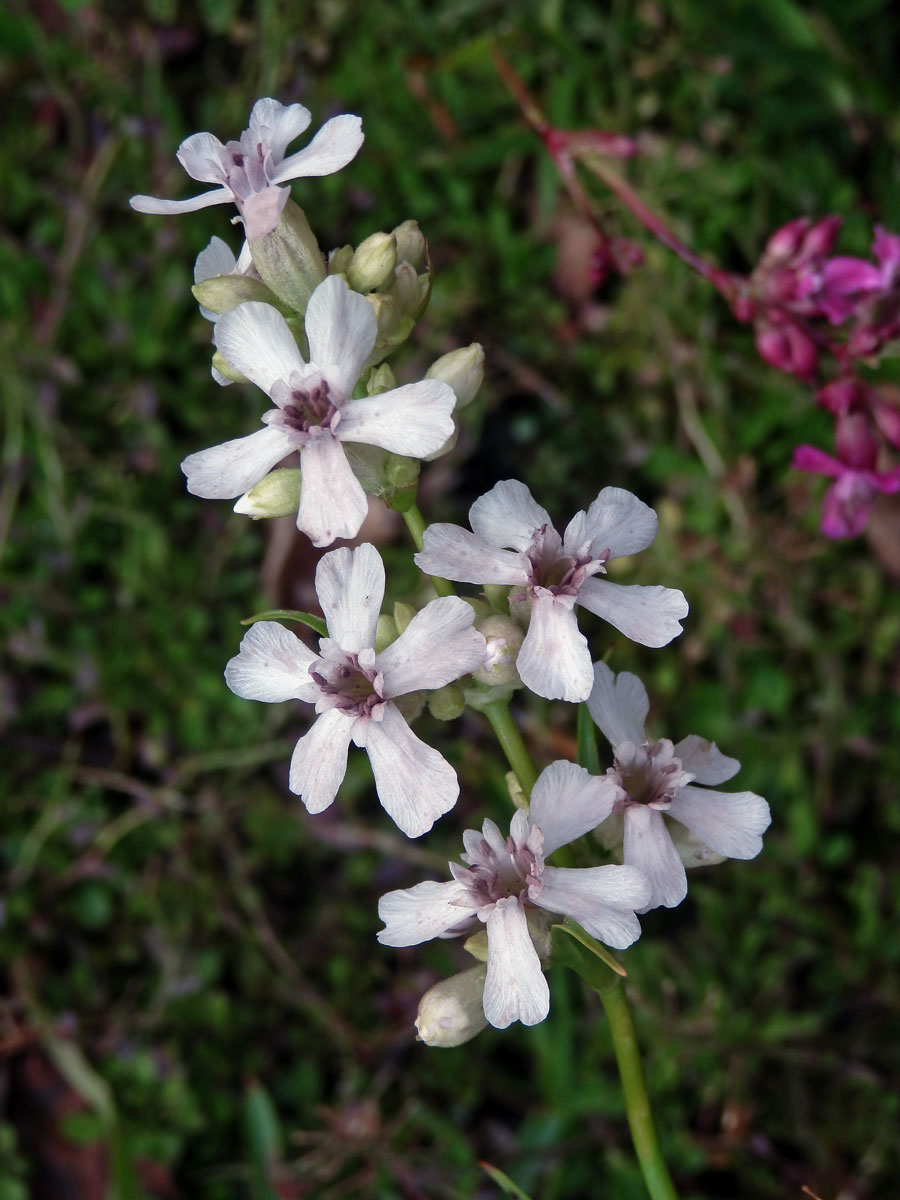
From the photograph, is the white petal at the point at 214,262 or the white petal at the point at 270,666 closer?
the white petal at the point at 270,666

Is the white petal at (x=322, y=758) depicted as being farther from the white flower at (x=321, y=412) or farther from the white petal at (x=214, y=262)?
the white petal at (x=214, y=262)

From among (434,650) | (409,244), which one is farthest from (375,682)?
(409,244)

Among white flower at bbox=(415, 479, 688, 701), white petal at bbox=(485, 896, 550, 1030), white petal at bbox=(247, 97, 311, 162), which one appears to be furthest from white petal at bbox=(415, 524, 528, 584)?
white petal at bbox=(247, 97, 311, 162)

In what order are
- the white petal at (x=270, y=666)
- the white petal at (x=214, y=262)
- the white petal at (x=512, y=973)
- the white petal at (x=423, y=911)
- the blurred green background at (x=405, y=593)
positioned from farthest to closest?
the blurred green background at (x=405, y=593) → the white petal at (x=214, y=262) → the white petal at (x=270, y=666) → the white petal at (x=423, y=911) → the white petal at (x=512, y=973)

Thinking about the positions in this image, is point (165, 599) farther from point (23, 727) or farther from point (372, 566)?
point (372, 566)

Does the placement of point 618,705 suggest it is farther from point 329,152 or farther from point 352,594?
point 329,152

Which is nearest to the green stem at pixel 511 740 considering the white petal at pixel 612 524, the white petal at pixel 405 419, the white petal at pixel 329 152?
the white petal at pixel 612 524
